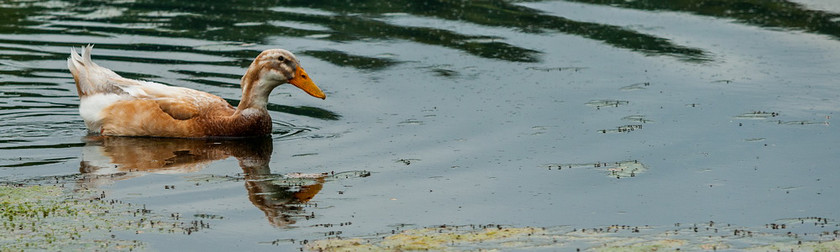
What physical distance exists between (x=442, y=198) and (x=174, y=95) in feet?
15.1

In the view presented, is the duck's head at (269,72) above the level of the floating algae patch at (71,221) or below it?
above

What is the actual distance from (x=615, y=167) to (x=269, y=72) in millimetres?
4216

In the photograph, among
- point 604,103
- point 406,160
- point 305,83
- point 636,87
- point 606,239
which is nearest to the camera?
point 606,239

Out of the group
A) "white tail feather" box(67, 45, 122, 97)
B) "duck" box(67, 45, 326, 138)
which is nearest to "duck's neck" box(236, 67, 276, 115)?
"duck" box(67, 45, 326, 138)

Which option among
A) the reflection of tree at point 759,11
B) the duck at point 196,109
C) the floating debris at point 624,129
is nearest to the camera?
the floating debris at point 624,129

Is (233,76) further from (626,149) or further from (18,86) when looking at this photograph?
(626,149)

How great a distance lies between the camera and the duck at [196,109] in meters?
14.6

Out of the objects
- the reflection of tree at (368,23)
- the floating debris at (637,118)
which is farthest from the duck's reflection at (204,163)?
the reflection of tree at (368,23)

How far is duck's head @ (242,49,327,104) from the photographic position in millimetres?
14625

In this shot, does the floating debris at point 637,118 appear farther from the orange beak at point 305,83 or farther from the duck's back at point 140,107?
the duck's back at point 140,107

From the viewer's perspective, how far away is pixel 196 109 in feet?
48.0

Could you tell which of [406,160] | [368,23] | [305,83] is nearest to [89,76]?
[305,83]

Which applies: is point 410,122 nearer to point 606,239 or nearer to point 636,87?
point 636,87

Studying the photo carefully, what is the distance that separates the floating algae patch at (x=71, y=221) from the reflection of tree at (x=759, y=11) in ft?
39.2
